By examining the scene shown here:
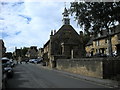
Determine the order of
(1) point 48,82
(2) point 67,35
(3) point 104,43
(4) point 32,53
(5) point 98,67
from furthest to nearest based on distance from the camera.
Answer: (4) point 32,53, (2) point 67,35, (3) point 104,43, (5) point 98,67, (1) point 48,82

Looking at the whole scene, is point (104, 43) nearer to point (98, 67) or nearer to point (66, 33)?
point (66, 33)

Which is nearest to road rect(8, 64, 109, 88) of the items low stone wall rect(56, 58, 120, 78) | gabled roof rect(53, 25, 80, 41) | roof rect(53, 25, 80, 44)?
low stone wall rect(56, 58, 120, 78)

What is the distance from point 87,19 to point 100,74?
5.82 m

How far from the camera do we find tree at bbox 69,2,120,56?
75.6 ft

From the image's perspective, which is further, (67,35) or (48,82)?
(67,35)

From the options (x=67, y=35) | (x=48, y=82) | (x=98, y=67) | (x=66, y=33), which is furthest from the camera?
(x=67, y=35)

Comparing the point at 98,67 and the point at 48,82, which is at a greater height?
the point at 98,67

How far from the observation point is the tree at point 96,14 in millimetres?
23031

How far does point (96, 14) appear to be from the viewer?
2359cm

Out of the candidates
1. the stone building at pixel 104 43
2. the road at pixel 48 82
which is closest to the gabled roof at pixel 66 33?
the stone building at pixel 104 43

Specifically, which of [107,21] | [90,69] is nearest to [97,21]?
[107,21]

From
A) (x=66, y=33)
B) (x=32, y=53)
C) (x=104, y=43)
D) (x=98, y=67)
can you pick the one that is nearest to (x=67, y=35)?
(x=66, y=33)

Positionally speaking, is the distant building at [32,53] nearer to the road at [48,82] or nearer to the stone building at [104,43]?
the stone building at [104,43]

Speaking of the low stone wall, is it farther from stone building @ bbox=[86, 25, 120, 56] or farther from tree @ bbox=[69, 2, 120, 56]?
stone building @ bbox=[86, 25, 120, 56]
